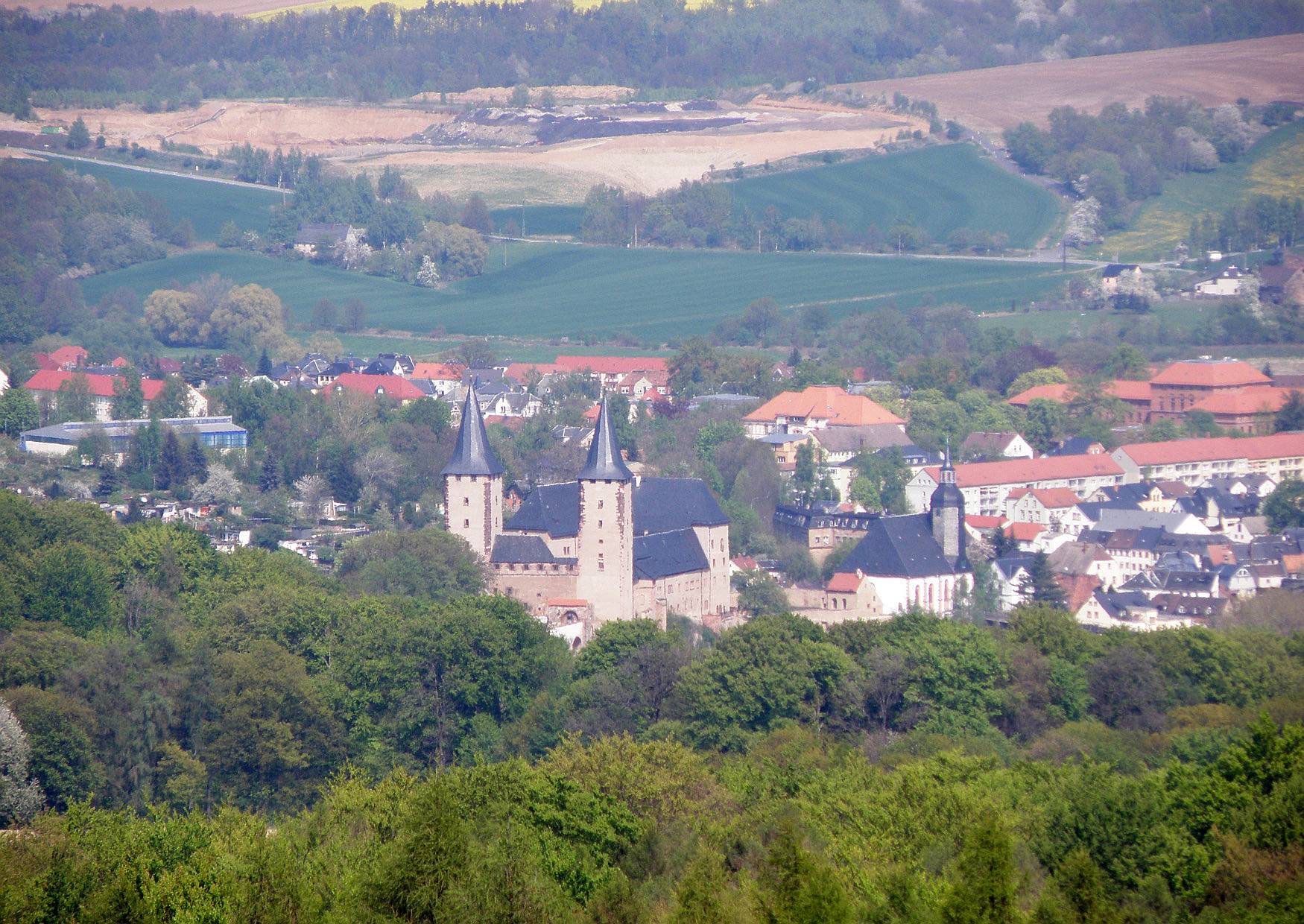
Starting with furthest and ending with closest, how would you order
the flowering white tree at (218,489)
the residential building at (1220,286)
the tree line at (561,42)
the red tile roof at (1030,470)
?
the tree line at (561,42)
the residential building at (1220,286)
the red tile roof at (1030,470)
the flowering white tree at (218,489)

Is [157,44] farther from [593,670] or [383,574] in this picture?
[593,670]

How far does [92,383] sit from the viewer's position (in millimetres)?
93000

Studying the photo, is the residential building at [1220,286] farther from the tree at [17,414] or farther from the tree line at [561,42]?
the tree at [17,414]

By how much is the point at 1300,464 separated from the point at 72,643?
2259 inches

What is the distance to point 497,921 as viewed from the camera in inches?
1030

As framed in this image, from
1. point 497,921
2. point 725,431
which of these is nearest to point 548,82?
point 725,431

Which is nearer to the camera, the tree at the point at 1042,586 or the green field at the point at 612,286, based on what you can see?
the tree at the point at 1042,586

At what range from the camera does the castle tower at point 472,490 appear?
5975 centimetres

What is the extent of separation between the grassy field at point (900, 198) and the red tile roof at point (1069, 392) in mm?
31332

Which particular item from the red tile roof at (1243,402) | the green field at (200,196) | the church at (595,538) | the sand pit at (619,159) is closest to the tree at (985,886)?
the church at (595,538)

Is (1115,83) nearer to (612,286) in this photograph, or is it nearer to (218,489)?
(612,286)

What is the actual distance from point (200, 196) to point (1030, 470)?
68.5 m

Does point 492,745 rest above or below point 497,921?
below

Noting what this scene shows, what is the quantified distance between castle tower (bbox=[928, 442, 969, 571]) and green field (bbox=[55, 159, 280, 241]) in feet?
234
